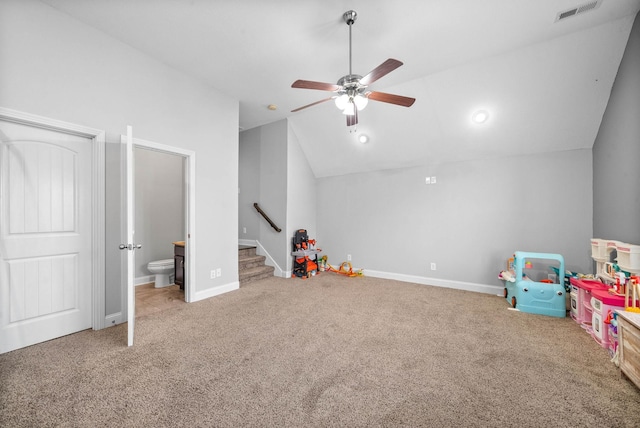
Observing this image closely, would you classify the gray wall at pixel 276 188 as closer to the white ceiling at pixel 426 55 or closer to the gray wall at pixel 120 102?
the white ceiling at pixel 426 55

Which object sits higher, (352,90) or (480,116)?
(480,116)

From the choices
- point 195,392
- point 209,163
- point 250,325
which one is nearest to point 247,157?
point 209,163

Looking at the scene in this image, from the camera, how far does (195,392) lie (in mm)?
1710

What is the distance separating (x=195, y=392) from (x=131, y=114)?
302 centimetres

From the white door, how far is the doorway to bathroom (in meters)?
1.05

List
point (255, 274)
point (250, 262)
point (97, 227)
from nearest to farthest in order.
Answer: point (97, 227), point (255, 274), point (250, 262)

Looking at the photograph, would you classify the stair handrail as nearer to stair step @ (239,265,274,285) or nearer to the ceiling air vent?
stair step @ (239,265,274,285)

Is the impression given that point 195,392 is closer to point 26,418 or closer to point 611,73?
point 26,418

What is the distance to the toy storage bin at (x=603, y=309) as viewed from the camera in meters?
2.31

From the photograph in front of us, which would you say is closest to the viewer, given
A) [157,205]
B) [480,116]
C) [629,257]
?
[629,257]

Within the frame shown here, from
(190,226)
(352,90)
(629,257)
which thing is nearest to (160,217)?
(190,226)

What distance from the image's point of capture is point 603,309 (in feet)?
7.75

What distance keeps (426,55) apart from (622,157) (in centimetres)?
244

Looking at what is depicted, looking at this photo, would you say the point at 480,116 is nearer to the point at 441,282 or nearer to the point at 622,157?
the point at 622,157
